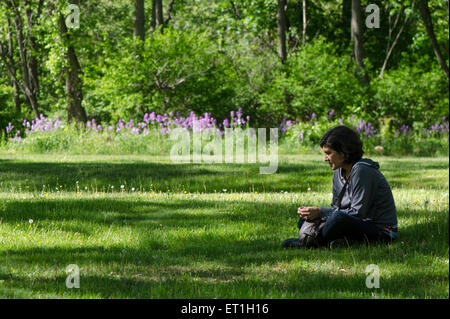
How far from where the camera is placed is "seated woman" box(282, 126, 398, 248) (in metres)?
5.51

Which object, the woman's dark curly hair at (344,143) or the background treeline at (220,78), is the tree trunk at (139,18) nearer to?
the background treeline at (220,78)

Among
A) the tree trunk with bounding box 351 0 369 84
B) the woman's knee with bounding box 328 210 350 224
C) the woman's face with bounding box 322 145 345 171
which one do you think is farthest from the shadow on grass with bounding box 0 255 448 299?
the tree trunk with bounding box 351 0 369 84

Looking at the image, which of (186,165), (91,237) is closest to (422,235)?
(91,237)

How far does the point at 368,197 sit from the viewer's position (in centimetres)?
550

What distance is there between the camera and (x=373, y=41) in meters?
31.6

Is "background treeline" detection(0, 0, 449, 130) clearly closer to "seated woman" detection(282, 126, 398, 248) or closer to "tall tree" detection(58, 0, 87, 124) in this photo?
"tall tree" detection(58, 0, 87, 124)

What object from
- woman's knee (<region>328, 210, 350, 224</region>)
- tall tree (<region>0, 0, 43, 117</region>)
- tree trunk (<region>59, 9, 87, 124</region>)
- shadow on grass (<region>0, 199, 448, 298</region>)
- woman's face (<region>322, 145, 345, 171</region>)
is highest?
tall tree (<region>0, 0, 43, 117</region>)

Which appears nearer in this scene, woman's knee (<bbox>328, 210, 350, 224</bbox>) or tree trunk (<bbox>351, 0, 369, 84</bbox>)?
woman's knee (<bbox>328, 210, 350, 224</bbox>)

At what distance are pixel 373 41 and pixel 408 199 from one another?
24691 millimetres

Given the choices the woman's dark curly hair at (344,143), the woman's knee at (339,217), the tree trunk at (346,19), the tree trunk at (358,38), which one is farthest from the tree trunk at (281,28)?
the woman's knee at (339,217)

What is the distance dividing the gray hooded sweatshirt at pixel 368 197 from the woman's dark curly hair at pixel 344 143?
10cm

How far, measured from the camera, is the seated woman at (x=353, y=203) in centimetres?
551

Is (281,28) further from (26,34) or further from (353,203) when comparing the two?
(353,203)
